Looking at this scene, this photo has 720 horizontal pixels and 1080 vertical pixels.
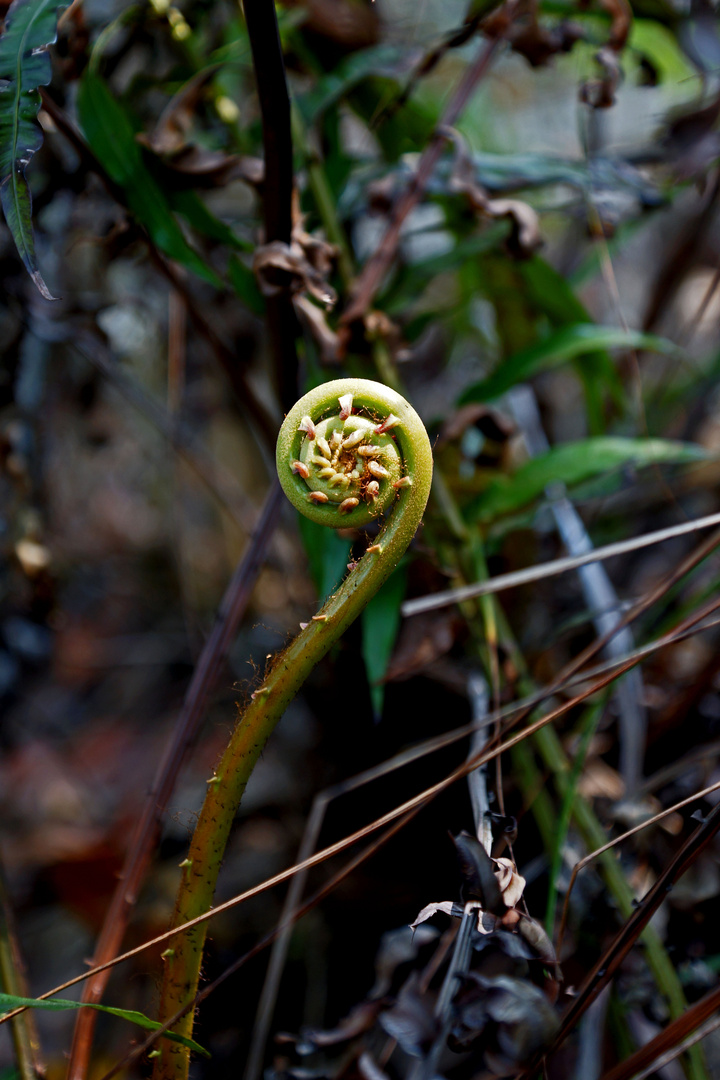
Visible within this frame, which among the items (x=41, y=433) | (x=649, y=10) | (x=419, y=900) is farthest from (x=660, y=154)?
(x=419, y=900)

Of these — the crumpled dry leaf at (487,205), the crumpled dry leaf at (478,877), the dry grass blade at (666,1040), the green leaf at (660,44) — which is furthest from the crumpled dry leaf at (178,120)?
the dry grass blade at (666,1040)

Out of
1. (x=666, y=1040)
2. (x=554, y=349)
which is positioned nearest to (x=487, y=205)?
(x=554, y=349)

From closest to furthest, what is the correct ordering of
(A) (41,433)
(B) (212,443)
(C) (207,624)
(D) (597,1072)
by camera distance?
(D) (597,1072)
(A) (41,433)
(C) (207,624)
(B) (212,443)

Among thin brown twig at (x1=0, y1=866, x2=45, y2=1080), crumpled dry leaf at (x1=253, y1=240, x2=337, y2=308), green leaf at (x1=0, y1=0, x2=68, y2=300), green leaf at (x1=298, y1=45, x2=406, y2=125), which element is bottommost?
thin brown twig at (x1=0, y1=866, x2=45, y2=1080)

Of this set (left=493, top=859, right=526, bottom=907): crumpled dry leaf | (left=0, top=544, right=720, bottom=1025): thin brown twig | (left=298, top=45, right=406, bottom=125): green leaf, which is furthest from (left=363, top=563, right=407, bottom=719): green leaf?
(left=298, top=45, right=406, bottom=125): green leaf

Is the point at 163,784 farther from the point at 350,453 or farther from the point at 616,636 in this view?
the point at 616,636

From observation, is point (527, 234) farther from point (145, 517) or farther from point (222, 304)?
point (145, 517)

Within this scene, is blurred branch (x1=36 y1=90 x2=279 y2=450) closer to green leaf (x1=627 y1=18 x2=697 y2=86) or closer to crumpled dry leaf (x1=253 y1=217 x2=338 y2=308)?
crumpled dry leaf (x1=253 y1=217 x2=338 y2=308)
